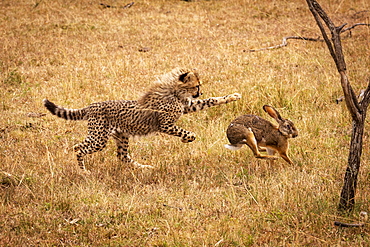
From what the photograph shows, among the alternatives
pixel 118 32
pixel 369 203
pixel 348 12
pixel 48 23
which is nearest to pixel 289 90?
pixel 369 203

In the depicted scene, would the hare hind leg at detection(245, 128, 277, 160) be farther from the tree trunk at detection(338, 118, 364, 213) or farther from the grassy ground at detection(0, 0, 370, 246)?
the tree trunk at detection(338, 118, 364, 213)

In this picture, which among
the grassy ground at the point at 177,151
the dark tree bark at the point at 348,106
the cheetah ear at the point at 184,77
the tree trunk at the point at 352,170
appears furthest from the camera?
the cheetah ear at the point at 184,77

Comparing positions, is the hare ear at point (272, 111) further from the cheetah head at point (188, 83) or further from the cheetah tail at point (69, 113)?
the cheetah tail at point (69, 113)

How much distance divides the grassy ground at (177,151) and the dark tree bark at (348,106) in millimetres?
219

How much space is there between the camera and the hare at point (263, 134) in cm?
605

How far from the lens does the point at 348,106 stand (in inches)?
168

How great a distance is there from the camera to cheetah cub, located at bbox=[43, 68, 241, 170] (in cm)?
650

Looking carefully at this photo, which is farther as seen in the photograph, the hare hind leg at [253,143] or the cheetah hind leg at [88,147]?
the cheetah hind leg at [88,147]

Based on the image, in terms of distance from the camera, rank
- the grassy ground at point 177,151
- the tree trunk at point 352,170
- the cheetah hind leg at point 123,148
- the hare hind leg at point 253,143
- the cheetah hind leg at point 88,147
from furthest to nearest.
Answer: the cheetah hind leg at point 123,148 → the cheetah hind leg at point 88,147 → the hare hind leg at point 253,143 → the grassy ground at point 177,151 → the tree trunk at point 352,170

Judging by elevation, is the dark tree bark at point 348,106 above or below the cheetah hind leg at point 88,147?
above

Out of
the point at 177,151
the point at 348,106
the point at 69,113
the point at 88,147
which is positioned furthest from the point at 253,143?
the point at 69,113

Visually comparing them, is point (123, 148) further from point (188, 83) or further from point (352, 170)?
point (352, 170)

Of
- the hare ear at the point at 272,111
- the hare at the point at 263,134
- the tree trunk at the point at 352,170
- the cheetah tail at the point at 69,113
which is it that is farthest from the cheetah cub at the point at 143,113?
the tree trunk at the point at 352,170

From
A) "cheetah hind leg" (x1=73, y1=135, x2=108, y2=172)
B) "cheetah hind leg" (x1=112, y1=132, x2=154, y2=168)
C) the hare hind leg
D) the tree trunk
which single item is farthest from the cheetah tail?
the tree trunk
